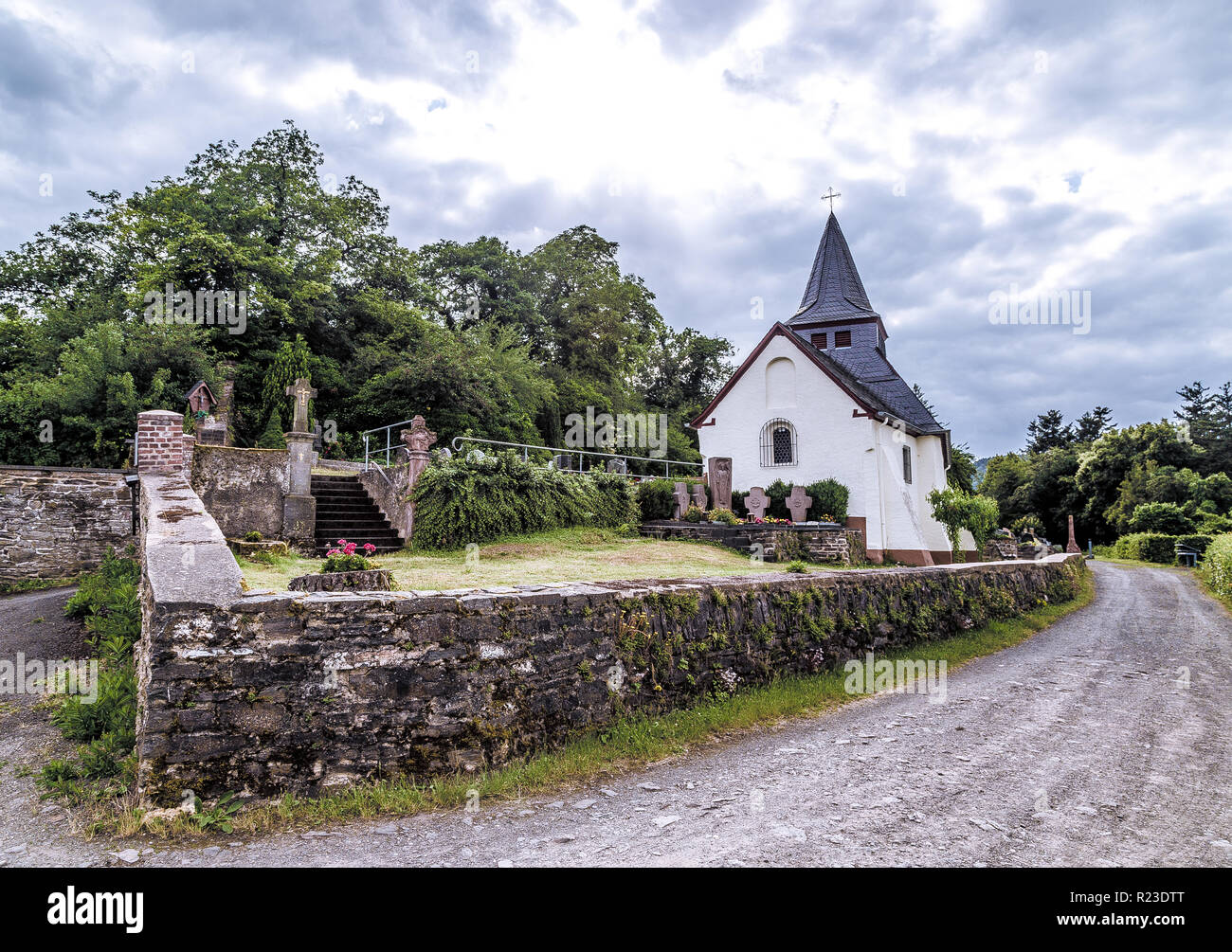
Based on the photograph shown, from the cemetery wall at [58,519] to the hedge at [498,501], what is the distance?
563 centimetres

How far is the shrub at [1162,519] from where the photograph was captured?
3403 centimetres

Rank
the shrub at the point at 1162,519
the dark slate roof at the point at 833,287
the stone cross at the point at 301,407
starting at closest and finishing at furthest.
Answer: the stone cross at the point at 301,407, the dark slate roof at the point at 833,287, the shrub at the point at 1162,519

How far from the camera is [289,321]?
2614cm

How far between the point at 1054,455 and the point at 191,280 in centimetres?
5708

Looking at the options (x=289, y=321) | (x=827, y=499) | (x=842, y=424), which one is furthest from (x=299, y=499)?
(x=289, y=321)

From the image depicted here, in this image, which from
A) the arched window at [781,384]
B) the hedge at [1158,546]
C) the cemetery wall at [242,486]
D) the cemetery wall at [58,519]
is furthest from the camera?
the hedge at [1158,546]

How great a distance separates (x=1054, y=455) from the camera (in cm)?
5128

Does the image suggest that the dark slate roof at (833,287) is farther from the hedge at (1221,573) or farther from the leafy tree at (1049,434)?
Result: the leafy tree at (1049,434)

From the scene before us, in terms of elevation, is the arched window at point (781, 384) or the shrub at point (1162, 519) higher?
the arched window at point (781, 384)

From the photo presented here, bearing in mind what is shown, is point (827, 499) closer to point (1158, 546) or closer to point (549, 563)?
point (549, 563)

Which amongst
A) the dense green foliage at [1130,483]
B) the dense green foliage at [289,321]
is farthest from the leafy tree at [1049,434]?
the dense green foliage at [289,321]

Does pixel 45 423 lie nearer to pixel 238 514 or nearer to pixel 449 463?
pixel 238 514

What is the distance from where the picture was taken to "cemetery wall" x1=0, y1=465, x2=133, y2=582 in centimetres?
1168
